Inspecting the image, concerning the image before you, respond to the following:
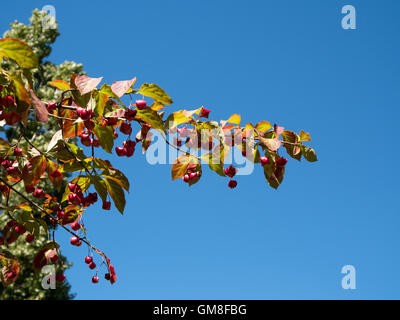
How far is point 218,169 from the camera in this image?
6.08ft

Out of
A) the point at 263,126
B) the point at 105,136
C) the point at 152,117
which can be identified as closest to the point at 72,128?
the point at 105,136

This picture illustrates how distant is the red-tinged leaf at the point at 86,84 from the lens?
1.56 m

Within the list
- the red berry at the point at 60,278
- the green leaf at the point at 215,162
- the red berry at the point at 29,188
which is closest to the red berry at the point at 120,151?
the green leaf at the point at 215,162

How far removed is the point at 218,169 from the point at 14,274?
126 centimetres

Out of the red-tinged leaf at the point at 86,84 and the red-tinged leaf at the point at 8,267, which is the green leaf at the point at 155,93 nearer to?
the red-tinged leaf at the point at 86,84

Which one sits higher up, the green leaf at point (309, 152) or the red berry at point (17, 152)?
the red berry at point (17, 152)

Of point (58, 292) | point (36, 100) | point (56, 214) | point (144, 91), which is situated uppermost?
point (144, 91)

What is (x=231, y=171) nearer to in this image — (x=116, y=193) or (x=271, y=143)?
(x=271, y=143)

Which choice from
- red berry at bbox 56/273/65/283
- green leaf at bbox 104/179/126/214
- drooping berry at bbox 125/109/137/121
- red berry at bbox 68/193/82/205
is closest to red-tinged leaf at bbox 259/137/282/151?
drooping berry at bbox 125/109/137/121

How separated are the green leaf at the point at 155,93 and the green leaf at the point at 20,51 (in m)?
0.46

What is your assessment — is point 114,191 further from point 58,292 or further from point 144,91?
point 58,292
